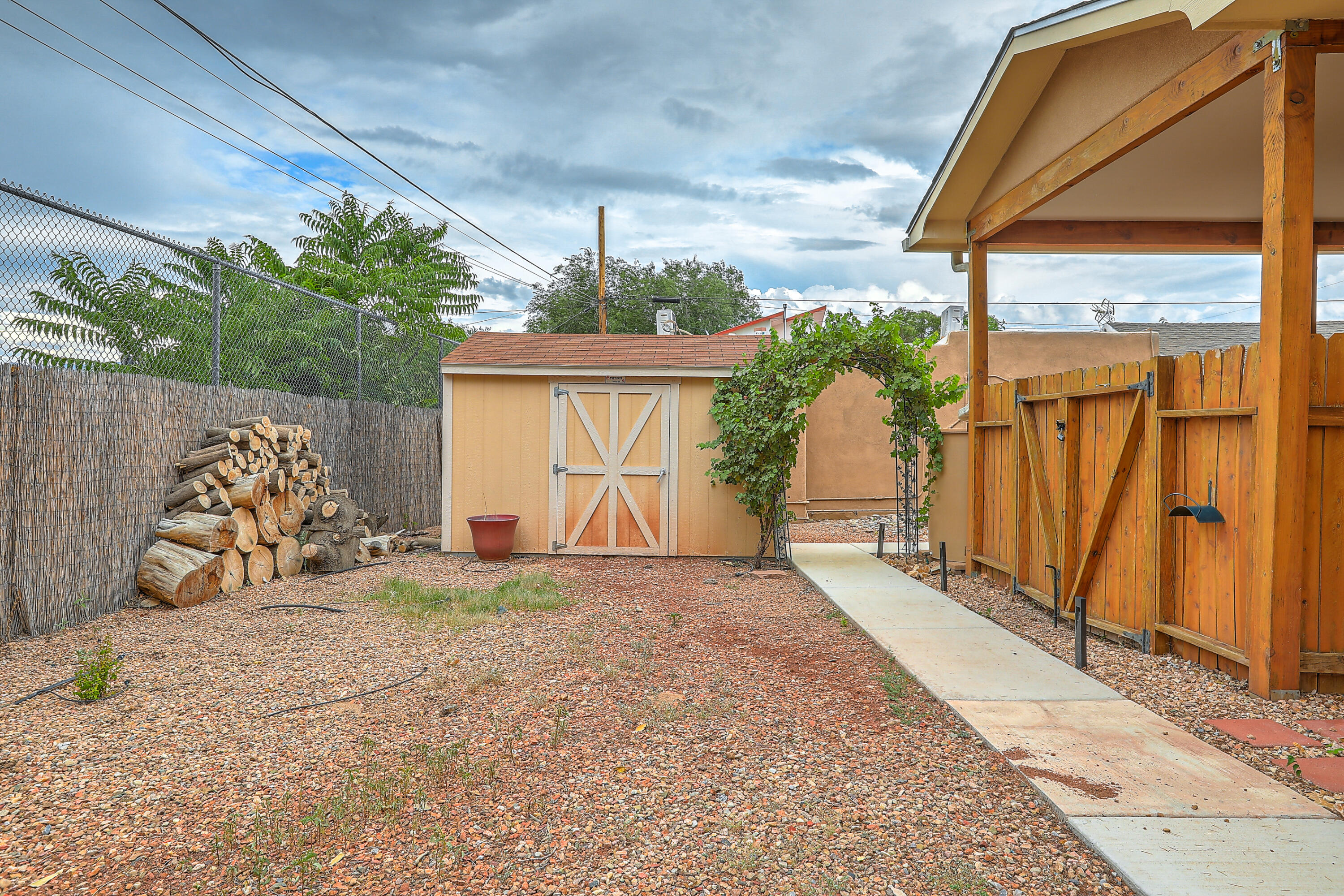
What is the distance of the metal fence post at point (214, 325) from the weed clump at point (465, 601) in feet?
7.47

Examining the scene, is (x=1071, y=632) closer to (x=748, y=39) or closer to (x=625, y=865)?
(x=625, y=865)

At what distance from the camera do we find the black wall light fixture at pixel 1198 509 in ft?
11.2

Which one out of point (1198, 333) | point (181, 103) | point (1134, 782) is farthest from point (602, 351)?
point (1198, 333)

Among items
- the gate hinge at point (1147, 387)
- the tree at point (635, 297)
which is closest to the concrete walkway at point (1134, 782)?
the gate hinge at point (1147, 387)

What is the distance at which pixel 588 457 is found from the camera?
7.93 meters

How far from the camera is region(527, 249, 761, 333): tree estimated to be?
2598cm

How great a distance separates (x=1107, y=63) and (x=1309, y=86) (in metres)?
1.77

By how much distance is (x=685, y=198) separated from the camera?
25.1 meters

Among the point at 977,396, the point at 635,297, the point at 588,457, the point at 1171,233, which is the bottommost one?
the point at 588,457

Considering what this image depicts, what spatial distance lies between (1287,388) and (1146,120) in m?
1.91

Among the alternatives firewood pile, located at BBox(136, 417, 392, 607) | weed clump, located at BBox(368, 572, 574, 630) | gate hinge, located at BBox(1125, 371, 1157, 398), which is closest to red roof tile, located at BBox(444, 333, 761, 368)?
firewood pile, located at BBox(136, 417, 392, 607)

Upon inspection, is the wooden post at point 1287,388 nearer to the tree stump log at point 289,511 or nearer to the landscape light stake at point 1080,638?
the landscape light stake at point 1080,638

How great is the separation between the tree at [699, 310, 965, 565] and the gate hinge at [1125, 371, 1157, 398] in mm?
2801

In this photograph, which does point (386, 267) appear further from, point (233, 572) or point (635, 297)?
point (635, 297)
